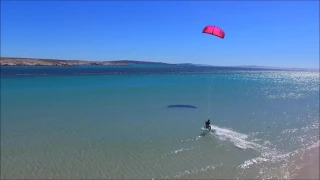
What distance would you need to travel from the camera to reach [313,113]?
29.6m

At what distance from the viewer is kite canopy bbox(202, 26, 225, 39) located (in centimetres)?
2145

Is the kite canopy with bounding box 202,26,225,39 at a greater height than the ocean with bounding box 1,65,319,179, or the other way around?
the kite canopy with bounding box 202,26,225,39

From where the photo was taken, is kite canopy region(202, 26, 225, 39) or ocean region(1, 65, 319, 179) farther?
kite canopy region(202, 26, 225, 39)

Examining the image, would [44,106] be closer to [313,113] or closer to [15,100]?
[15,100]

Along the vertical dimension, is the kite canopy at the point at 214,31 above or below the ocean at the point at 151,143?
above

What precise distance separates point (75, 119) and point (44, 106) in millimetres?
7806

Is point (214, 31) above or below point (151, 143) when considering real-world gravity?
above

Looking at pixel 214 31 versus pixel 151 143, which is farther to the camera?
pixel 214 31

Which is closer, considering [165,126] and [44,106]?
[165,126]

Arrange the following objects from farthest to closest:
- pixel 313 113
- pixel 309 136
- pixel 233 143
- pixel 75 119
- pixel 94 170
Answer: pixel 313 113, pixel 75 119, pixel 309 136, pixel 233 143, pixel 94 170

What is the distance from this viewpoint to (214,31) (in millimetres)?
21562

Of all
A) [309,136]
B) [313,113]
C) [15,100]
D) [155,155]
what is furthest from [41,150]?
[313,113]

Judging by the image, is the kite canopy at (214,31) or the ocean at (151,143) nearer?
the ocean at (151,143)

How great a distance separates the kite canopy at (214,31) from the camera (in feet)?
70.4
